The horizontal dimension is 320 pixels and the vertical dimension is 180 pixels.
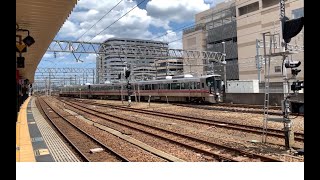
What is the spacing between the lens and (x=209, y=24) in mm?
67750

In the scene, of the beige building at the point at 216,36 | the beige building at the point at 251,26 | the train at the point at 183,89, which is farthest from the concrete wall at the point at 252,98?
the beige building at the point at 216,36

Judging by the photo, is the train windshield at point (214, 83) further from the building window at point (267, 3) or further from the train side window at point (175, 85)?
the building window at point (267, 3)

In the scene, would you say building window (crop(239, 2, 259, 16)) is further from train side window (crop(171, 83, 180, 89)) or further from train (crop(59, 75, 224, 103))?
train side window (crop(171, 83, 180, 89))

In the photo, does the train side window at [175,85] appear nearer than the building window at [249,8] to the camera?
Yes

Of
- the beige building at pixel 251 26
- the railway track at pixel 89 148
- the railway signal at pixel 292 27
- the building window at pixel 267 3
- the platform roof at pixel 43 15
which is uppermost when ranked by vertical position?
the building window at pixel 267 3

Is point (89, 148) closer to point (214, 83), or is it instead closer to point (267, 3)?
point (214, 83)

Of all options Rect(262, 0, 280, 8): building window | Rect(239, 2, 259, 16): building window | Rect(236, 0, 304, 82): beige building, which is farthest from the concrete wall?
Rect(239, 2, 259, 16): building window

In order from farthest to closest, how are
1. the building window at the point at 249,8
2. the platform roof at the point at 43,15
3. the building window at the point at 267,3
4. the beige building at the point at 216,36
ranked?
the beige building at the point at 216,36 < the building window at the point at 249,8 < the building window at the point at 267,3 < the platform roof at the point at 43,15
